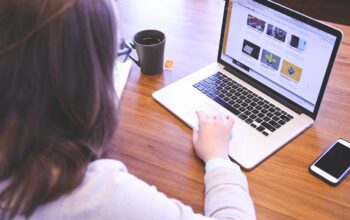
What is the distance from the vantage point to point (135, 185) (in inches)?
25.9

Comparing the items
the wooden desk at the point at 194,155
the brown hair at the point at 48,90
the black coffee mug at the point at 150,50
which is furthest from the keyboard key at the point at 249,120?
the brown hair at the point at 48,90

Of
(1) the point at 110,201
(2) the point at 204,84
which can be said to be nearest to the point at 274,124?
(2) the point at 204,84

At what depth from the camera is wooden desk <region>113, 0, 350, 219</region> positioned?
2.81ft

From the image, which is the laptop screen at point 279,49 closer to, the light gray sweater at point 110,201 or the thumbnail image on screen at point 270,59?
the thumbnail image on screen at point 270,59

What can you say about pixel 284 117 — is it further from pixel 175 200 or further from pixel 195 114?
pixel 175 200

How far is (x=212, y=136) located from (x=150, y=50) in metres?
0.35

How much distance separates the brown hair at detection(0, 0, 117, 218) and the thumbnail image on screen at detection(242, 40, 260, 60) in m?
0.53

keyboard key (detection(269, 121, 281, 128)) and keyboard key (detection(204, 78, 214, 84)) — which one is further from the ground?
keyboard key (detection(204, 78, 214, 84))

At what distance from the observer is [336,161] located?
94 centimetres

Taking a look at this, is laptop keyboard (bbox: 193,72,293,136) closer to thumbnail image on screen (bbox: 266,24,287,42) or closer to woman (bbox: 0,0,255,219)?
thumbnail image on screen (bbox: 266,24,287,42)

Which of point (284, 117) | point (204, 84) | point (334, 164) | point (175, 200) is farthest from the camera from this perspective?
point (204, 84)

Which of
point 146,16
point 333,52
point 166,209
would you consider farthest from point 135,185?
point 146,16

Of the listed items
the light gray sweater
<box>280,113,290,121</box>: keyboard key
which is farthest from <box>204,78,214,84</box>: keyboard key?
the light gray sweater

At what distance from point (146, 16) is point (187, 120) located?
0.59 m
